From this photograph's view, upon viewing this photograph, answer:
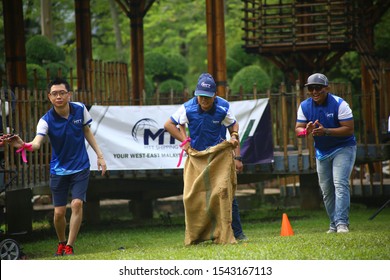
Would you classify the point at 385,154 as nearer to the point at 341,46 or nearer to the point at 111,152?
the point at 111,152

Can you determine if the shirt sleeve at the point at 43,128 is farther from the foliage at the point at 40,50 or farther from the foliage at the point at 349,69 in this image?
the foliage at the point at 349,69

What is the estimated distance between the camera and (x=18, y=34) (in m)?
20.2

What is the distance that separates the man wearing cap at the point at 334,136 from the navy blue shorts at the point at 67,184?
2.65m

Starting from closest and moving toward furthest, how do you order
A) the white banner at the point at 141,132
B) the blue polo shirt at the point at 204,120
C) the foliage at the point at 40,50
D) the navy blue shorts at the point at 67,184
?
the blue polo shirt at the point at 204,120
the navy blue shorts at the point at 67,184
the white banner at the point at 141,132
the foliage at the point at 40,50

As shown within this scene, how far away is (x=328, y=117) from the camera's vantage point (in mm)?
12117

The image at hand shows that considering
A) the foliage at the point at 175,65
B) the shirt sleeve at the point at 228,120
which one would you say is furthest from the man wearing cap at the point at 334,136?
the foliage at the point at 175,65

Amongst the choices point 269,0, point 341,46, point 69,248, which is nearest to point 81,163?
point 69,248

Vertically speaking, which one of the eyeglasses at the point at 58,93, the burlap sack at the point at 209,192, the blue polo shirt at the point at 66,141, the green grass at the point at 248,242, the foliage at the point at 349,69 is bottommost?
the green grass at the point at 248,242

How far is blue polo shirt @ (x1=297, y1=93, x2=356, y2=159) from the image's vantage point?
476 inches

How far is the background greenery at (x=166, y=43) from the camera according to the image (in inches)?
1167

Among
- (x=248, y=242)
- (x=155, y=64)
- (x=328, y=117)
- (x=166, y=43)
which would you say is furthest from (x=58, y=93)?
(x=166, y=43)

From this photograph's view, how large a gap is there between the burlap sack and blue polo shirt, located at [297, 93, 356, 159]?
132 cm

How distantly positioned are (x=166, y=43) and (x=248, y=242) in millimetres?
34309

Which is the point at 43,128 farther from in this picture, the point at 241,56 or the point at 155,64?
the point at 241,56
